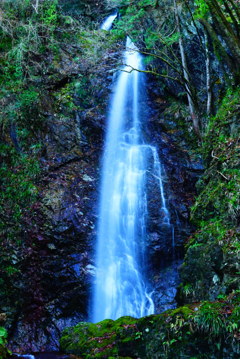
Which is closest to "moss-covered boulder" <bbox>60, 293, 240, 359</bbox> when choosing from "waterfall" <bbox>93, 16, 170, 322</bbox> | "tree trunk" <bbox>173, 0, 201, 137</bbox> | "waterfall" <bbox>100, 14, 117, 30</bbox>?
"waterfall" <bbox>93, 16, 170, 322</bbox>

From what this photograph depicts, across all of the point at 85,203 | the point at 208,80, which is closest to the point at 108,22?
the point at 208,80

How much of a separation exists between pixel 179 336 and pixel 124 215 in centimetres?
567

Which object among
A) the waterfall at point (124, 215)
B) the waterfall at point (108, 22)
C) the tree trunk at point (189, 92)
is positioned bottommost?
the waterfall at point (124, 215)

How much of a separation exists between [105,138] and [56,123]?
201 cm

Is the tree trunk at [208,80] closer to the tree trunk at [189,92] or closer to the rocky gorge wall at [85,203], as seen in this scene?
the rocky gorge wall at [85,203]

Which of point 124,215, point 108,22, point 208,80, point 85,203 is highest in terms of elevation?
point 108,22

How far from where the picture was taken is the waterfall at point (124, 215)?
27.1ft

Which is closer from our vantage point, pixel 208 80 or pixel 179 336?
pixel 179 336

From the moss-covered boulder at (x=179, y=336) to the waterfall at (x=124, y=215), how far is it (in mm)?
3108

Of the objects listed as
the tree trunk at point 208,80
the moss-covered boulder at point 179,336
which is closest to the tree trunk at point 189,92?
the tree trunk at point 208,80

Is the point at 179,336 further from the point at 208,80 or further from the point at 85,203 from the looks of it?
the point at 208,80

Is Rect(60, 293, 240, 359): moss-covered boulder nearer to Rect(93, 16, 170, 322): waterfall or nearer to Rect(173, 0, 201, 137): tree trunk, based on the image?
Rect(93, 16, 170, 322): waterfall

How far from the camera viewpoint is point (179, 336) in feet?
13.3

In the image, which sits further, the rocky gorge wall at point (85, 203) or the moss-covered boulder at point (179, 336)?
the rocky gorge wall at point (85, 203)
